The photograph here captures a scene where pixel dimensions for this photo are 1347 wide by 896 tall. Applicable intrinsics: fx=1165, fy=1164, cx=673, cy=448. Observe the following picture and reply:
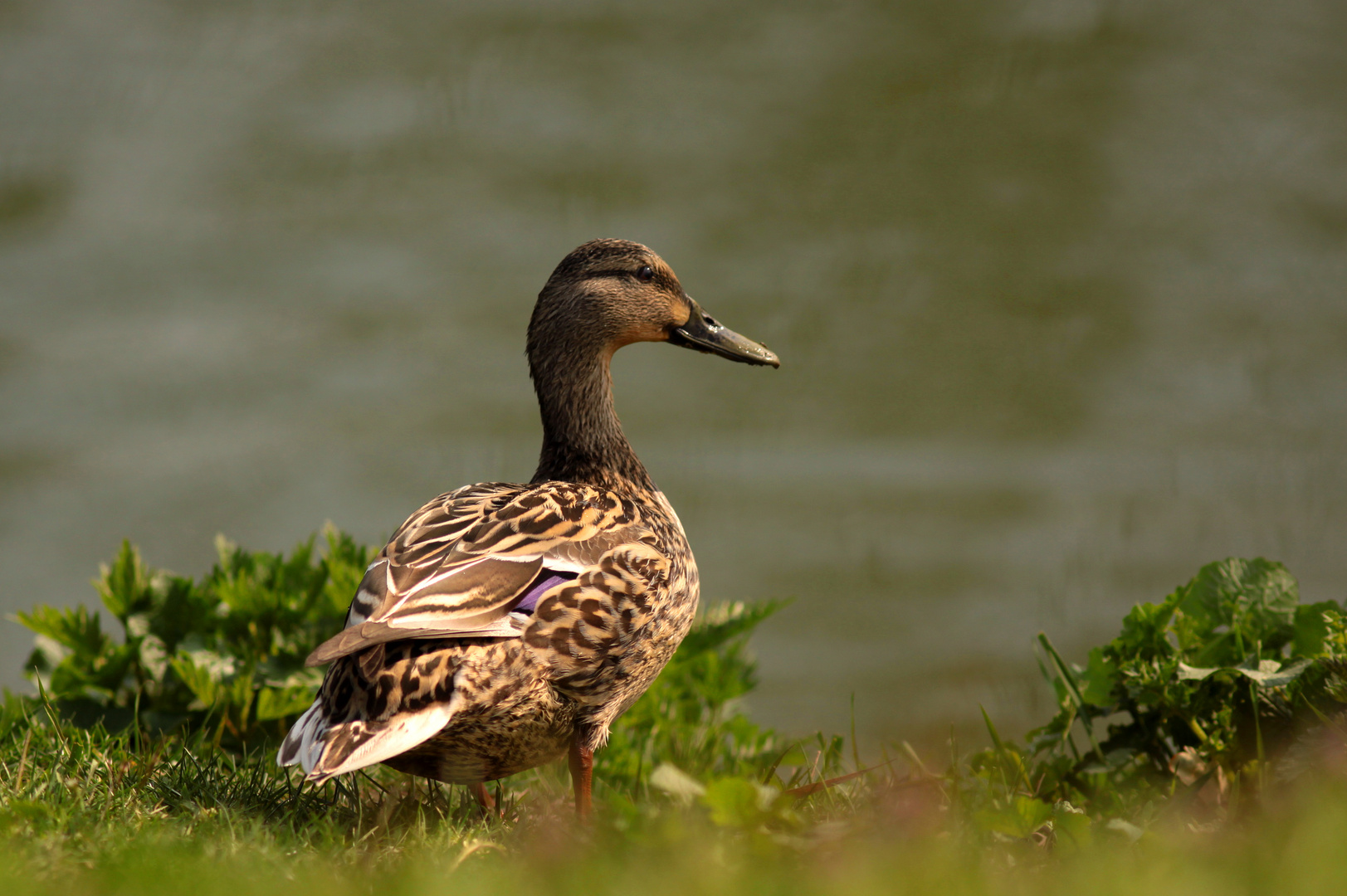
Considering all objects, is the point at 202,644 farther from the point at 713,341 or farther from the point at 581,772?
the point at 713,341

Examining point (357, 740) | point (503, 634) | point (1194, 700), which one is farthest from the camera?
point (1194, 700)

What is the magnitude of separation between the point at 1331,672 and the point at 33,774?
358 centimetres

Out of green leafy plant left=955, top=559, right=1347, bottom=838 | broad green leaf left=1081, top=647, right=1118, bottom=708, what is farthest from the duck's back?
broad green leaf left=1081, top=647, right=1118, bottom=708

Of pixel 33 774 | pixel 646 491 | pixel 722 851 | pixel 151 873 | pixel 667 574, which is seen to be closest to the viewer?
pixel 151 873

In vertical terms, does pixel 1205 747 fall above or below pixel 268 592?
below

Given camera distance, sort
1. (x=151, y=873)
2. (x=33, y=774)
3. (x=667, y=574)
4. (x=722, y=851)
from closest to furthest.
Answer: (x=151, y=873)
(x=722, y=851)
(x=33, y=774)
(x=667, y=574)

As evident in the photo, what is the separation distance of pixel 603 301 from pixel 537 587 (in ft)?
4.59

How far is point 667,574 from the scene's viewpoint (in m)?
3.58

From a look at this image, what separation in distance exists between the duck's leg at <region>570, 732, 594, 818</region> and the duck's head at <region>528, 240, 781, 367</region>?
151 centimetres

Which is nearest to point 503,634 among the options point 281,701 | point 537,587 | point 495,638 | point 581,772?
point 495,638

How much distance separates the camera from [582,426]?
421 centimetres

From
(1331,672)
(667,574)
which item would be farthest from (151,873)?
(1331,672)

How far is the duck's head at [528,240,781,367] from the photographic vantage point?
427 centimetres

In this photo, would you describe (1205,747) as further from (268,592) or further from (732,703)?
(268,592)
